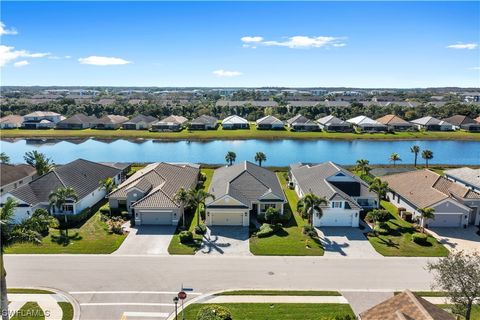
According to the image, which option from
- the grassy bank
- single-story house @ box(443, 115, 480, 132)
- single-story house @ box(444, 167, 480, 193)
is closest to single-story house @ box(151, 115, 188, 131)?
the grassy bank

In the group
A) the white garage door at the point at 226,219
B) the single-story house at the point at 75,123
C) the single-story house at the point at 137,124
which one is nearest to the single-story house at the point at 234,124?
the single-story house at the point at 137,124

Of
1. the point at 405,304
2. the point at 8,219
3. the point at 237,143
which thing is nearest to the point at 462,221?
the point at 405,304

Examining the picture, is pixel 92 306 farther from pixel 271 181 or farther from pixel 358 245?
pixel 271 181

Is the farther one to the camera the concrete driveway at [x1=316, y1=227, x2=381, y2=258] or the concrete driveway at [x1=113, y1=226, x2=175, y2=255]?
the concrete driveway at [x1=113, y1=226, x2=175, y2=255]

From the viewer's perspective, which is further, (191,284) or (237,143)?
(237,143)

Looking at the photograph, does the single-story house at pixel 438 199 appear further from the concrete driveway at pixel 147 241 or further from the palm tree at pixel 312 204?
the concrete driveway at pixel 147 241

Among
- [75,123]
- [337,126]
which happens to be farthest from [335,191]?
[75,123]

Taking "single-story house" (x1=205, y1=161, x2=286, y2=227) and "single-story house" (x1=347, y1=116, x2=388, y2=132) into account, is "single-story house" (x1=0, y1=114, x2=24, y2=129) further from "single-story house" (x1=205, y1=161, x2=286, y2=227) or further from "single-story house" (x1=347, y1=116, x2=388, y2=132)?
"single-story house" (x1=347, y1=116, x2=388, y2=132)
